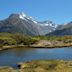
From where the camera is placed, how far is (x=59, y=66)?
77875 mm

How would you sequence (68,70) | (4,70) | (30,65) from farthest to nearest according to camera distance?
(30,65), (4,70), (68,70)

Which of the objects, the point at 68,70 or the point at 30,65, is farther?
the point at 30,65

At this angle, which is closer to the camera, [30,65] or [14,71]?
[14,71]

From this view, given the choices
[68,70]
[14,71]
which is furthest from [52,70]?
[14,71]

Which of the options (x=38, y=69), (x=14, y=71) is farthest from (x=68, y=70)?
(x=14, y=71)

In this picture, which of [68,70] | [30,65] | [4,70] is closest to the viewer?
[68,70]

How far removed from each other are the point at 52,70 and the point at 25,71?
7973mm

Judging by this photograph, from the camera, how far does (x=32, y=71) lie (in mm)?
72938

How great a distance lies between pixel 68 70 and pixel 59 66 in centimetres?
628

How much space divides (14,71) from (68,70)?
16.9 meters

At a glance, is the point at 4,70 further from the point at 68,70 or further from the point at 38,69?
the point at 68,70

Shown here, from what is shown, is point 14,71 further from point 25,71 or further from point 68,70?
point 68,70

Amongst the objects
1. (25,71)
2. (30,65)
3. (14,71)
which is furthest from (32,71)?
(30,65)

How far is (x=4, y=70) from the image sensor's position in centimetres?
7662
